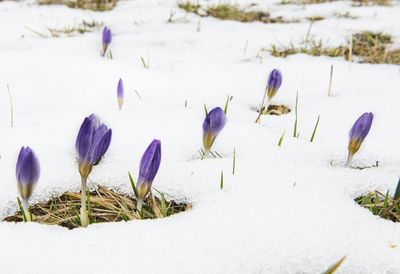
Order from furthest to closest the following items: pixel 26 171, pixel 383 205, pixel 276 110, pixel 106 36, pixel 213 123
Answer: pixel 106 36 → pixel 276 110 → pixel 213 123 → pixel 383 205 → pixel 26 171

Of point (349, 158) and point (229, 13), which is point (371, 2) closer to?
point (229, 13)

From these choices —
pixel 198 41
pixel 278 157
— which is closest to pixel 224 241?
pixel 278 157

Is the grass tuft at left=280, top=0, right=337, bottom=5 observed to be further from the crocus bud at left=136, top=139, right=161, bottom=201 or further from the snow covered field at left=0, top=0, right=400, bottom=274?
the crocus bud at left=136, top=139, right=161, bottom=201

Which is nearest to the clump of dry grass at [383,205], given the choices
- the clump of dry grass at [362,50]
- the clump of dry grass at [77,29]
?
the clump of dry grass at [362,50]

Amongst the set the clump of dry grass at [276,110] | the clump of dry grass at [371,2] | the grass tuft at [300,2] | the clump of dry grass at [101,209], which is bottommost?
the clump of dry grass at [101,209]

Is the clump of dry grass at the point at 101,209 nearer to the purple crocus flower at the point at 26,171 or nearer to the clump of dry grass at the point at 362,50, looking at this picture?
the purple crocus flower at the point at 26,171

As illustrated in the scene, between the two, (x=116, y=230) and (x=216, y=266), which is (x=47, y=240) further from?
(x=216, y=266)

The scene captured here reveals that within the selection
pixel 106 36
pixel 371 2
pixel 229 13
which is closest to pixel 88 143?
pixel 106 36
